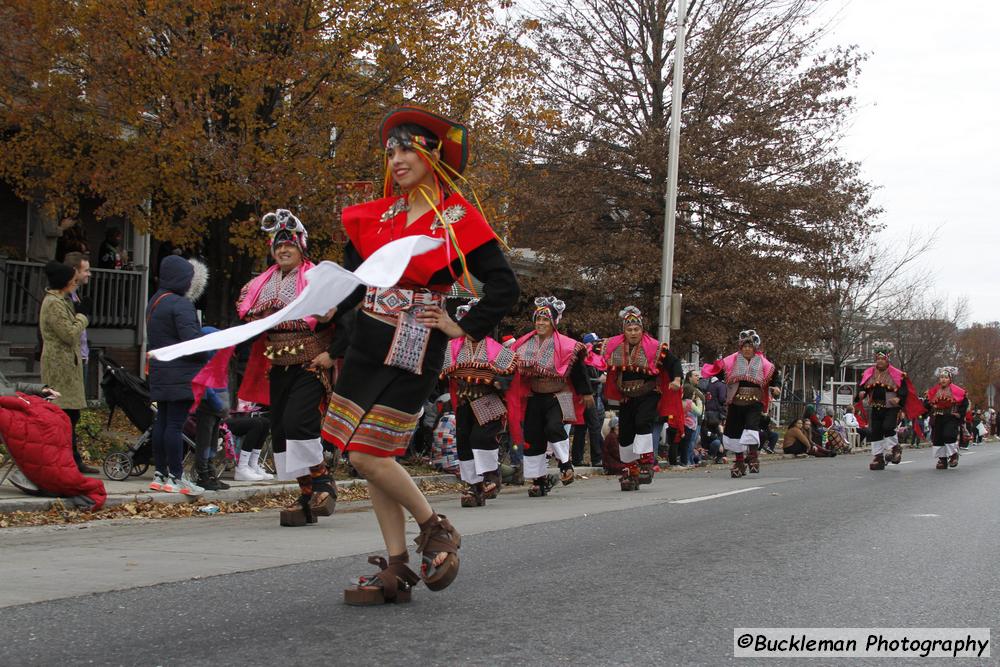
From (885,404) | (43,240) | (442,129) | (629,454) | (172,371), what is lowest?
(629,454)

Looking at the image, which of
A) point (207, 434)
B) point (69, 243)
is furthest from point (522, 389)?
point (69, 243)

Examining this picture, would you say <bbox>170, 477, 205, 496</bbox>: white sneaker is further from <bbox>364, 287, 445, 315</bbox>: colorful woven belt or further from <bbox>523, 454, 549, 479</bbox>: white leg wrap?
<bbox>364, 287, 445, 315</bbox>: colorful woven belt

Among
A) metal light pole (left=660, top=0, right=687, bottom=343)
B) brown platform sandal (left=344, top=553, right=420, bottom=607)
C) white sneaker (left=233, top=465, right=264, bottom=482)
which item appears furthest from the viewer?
metal light pole (left=660, top=0, right=687, bottom=343)

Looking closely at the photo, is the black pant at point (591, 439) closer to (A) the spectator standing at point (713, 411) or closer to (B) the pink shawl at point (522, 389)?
(A) the spectator standing at point (713, 411)

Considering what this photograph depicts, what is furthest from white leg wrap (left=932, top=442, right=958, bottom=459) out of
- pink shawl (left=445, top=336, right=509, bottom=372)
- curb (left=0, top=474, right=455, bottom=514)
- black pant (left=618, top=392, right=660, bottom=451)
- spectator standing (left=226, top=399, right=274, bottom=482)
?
spectator standing (left=226, top=399, right=274, bottom=482)

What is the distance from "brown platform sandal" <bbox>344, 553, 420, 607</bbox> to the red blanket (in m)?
4.70

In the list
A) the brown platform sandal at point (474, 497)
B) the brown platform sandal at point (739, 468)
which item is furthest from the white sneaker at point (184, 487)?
the brown platform sandal at point (739, 468)

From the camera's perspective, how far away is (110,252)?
61.5ft

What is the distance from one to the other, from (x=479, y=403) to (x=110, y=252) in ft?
31.3

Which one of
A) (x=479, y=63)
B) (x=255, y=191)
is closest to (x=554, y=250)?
(x=479, y=63)

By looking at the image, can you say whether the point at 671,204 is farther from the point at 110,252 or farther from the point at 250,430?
the point at 250,430

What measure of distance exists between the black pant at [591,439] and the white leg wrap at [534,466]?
494cm

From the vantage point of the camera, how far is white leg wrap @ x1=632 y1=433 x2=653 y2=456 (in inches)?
516

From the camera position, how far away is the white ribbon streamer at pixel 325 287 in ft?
16.1
